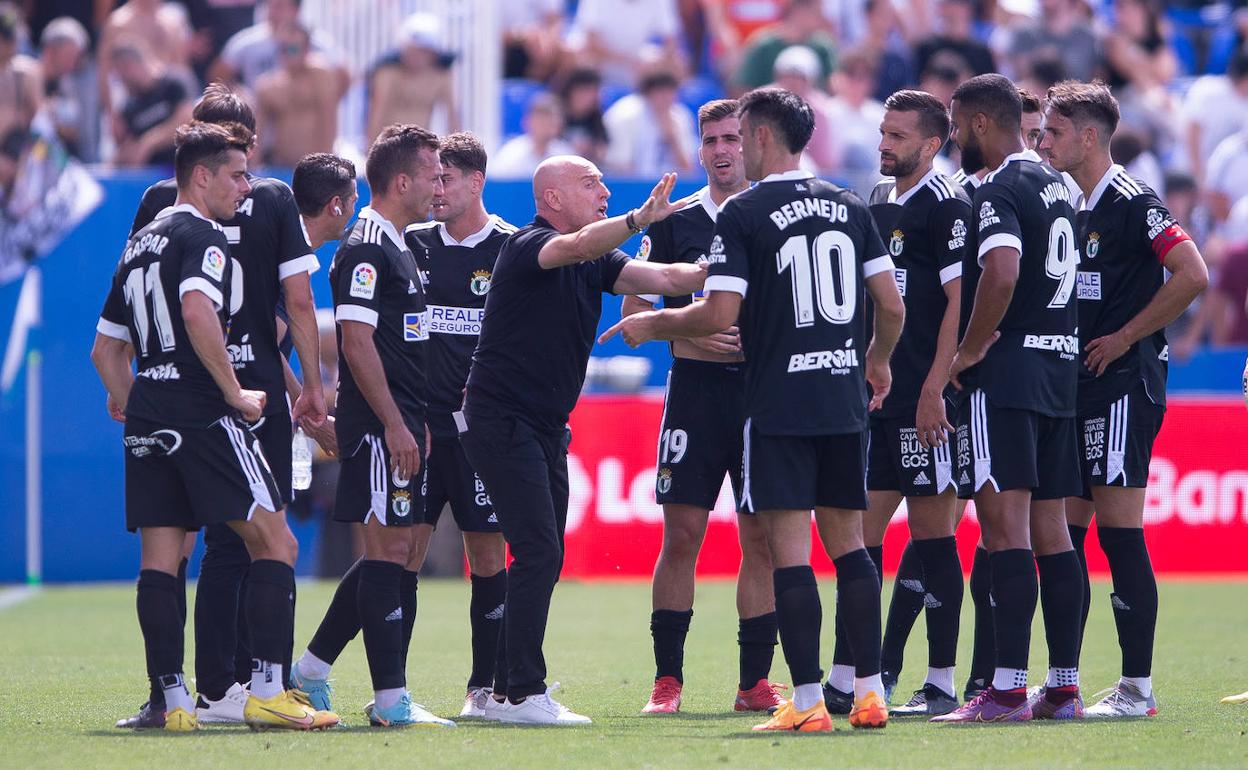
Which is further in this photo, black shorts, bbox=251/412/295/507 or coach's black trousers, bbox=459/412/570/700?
black shorts, bbox=251/412/295/507

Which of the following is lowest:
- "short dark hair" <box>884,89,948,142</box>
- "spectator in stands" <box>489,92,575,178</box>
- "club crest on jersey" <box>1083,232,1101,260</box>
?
"club crest on jersey" <box>1083,232,1101,260</box>

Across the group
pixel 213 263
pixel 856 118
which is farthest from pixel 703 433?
pixel 856 118

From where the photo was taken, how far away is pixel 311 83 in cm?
1488

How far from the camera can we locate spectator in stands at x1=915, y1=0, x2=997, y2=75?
659 inches

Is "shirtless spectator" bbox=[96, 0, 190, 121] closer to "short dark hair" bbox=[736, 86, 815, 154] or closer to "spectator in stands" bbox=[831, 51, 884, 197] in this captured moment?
"spectator in stands" bbox=[831, 51, 884, 197]

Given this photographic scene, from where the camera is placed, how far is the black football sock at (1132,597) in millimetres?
7141

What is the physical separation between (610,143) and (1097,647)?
26.7 feet

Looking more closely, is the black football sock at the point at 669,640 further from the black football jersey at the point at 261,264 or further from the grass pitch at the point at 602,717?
the black football jersey at the point at 261,264

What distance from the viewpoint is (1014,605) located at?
673 centimetres

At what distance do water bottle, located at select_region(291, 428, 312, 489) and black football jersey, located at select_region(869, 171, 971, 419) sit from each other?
2605 mm

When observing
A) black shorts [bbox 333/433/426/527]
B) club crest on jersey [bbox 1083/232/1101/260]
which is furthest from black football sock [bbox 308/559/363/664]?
club crest on jersey [bbox 1083/232/1101/260]

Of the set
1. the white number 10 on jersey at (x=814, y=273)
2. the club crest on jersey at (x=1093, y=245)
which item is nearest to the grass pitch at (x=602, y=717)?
the white number 10 on jersey at (x=814, y=273)

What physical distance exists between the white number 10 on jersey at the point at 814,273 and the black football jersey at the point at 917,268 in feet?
3.10

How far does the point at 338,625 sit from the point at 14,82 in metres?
8.99
